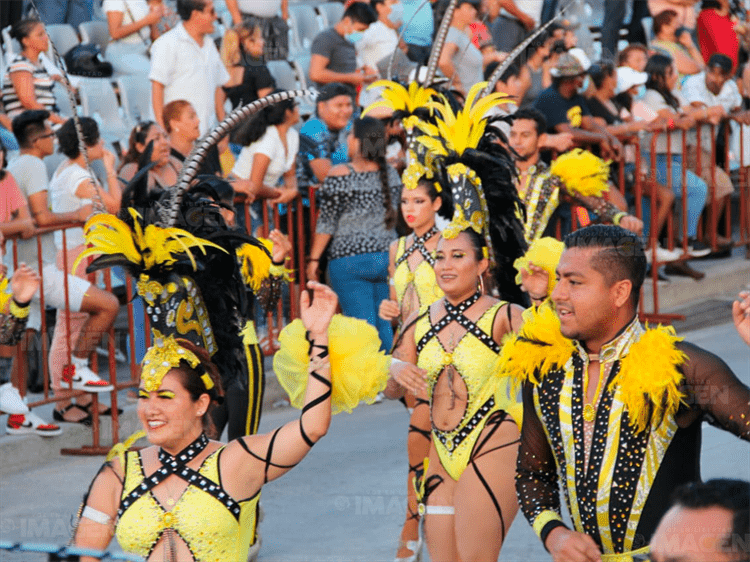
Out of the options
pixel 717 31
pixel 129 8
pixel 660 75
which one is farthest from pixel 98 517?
pixel 717 31

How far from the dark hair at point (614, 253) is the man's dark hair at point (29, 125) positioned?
4831 mm

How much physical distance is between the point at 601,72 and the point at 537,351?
Answer: 7.21m

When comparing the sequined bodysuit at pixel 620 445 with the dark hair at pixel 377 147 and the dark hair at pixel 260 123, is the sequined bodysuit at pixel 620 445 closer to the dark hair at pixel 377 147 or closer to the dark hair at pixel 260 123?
the dark hair at pixel 377 147

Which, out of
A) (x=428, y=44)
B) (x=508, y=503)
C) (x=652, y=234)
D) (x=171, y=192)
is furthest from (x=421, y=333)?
(x=428, y=44)

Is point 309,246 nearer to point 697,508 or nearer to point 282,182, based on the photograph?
point 282,182

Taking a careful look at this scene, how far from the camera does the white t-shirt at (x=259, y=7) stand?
36.2 ft

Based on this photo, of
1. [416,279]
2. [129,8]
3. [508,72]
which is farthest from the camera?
[129,8]

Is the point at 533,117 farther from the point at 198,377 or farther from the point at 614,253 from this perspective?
the point at 198,377

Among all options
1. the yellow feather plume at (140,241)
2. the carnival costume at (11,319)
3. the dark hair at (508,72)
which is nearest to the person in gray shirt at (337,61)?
the dark hair at (508,72)

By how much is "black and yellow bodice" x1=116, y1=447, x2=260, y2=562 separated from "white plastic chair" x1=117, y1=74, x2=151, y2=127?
7093mm

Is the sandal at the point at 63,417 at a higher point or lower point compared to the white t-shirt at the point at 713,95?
lower

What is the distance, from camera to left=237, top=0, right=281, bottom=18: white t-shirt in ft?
36.2

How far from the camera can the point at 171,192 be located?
16.7 feet

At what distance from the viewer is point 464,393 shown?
5.30 metres
